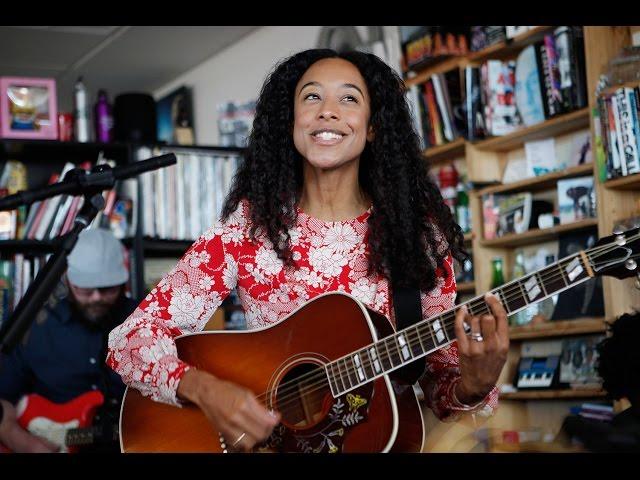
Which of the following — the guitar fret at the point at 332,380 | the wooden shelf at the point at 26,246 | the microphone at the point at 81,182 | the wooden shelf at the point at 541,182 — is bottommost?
the guitar fret at the point at 332,380

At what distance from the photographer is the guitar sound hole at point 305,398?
1715 mm

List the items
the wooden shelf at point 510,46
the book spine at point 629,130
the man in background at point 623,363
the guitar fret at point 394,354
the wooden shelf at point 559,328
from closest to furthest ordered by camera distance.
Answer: the guitar fret at point 394,354, the man in background at point 623,363, the book spine at point 629,130, the wooden shelf at point 559,328, the wooden shelf at point 510,46

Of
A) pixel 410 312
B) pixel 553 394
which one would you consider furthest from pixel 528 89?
pixel 410 312

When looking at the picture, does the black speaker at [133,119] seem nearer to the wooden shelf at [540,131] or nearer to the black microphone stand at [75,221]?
the wooden shelf at [540,131]

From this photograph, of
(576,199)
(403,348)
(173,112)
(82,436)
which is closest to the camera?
(403,348)

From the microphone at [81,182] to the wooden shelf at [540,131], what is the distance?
82.3 inches

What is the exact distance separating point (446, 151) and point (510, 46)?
58 centimetres

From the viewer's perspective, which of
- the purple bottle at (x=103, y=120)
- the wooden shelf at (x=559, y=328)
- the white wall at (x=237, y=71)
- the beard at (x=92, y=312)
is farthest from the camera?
the white wall at (x=237, y=71)

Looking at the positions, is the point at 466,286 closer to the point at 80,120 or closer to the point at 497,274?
the point at 497,274

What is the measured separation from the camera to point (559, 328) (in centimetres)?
360

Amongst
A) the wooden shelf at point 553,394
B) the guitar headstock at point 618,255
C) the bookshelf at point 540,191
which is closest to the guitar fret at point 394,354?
the guitar headstock at point 618,255

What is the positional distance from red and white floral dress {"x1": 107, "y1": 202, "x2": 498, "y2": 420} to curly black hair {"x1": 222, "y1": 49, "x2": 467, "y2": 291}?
0.09ft
